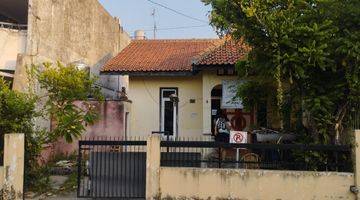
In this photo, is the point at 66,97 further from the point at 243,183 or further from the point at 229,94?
the point at 229,94

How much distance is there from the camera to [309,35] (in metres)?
10.1

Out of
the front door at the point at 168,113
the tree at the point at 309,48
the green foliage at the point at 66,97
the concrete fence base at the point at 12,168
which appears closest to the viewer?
the tree at the point at 309,48

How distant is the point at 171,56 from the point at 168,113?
106 inches

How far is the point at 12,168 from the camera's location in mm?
10555

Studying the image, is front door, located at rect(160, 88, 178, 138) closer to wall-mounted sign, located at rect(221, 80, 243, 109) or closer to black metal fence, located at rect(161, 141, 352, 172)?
wall-mounted sign, located at rect(221, 80, 243, 109)

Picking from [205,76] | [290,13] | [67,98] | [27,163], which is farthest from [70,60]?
[290,13]

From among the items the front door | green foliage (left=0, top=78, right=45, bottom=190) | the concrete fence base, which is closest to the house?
the front door

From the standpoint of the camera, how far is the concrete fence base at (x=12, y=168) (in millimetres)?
10535

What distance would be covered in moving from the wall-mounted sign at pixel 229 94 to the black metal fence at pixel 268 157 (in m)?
5.63

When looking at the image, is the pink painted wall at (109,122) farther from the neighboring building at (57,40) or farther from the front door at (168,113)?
the front door at (168,113)

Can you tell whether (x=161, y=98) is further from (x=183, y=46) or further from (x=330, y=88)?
(x=330, y=88)

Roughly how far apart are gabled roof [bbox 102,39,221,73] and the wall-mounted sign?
1769 mm

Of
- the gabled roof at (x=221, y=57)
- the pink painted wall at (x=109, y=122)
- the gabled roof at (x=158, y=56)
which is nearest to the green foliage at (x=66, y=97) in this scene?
the pink painted wall at (x=109, y=122)

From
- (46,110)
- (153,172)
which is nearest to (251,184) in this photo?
(153,172)
